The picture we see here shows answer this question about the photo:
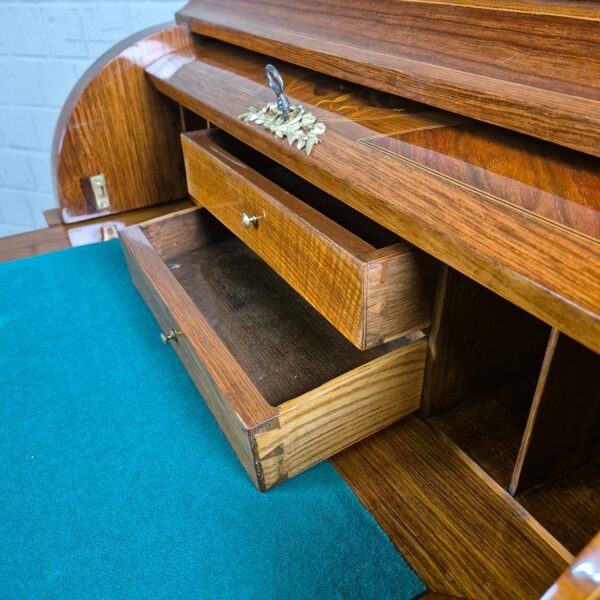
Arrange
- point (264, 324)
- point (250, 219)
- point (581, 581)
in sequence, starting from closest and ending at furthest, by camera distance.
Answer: point (581, 581)
point (250, 219)
point (264, 324)

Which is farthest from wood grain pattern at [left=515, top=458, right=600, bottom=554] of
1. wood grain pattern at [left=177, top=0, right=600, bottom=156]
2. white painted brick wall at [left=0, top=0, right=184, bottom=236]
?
white painted brick wall at [left=0, top=0, right=184, bottom=236]

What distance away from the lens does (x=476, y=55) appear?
601 millimetres

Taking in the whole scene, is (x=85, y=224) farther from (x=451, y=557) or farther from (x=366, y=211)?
(x=451, y=557)

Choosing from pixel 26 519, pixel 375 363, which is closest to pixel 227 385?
pixel 375 363

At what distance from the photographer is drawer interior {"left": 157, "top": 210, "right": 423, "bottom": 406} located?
0.79m

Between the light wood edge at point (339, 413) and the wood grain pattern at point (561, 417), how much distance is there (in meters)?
0.16

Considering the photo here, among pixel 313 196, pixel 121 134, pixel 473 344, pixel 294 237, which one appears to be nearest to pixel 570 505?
pixel 473 344

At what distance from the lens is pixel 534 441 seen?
63cm

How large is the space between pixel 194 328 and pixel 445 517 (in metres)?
0.39

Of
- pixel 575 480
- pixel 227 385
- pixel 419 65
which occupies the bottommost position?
pixel 575 480

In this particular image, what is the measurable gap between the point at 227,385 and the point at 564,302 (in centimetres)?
40

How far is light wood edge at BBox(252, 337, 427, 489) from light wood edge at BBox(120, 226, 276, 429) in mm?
29

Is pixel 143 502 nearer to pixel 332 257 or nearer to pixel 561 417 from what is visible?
pixel 332 257

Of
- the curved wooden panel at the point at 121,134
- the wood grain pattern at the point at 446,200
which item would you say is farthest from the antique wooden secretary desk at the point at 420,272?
the curved wooden panel at the point at 121,134
